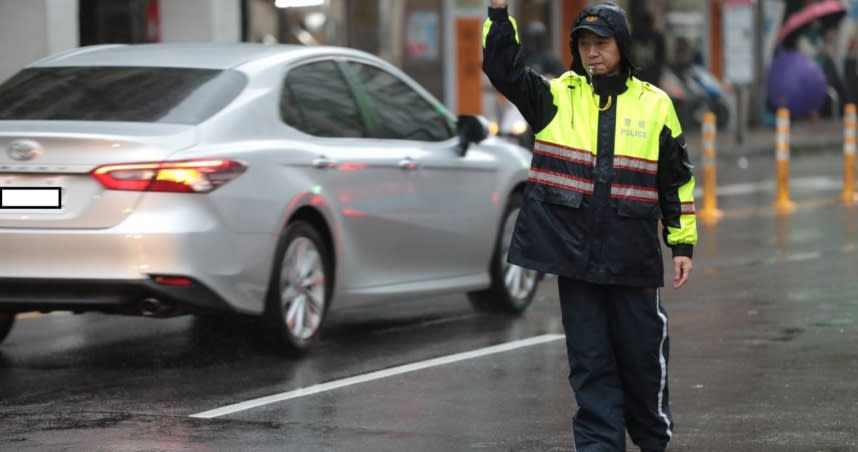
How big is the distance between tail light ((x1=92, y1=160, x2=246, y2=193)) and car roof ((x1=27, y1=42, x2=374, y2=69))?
3.45 feet

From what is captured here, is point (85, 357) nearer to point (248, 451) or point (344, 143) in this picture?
point (344, 143)

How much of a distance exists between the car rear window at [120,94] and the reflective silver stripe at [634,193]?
312 cm

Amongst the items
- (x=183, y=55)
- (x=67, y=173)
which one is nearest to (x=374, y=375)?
(x=67, y=173)

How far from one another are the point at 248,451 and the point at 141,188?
76.4 inches

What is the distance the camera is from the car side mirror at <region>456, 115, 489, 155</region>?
10.7 metres

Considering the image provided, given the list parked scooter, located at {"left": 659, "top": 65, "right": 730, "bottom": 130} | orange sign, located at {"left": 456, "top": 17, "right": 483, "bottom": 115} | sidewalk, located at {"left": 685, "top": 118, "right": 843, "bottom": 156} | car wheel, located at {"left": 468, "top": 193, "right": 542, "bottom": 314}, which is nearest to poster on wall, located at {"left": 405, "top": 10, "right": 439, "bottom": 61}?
orange sign, located at {"left": 456, "top": 17, "right": 483, "bottom": 115}

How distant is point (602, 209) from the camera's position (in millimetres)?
6242

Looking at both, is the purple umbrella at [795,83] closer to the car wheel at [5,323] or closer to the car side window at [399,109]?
the car side window at [399,109]

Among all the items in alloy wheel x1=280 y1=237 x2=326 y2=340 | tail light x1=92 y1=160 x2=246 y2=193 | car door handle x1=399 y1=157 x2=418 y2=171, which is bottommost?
alloy wheel x1=280 y1=237 x2=326 y2=340

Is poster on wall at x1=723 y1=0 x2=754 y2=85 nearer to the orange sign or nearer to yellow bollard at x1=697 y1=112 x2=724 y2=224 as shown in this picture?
the orange sign

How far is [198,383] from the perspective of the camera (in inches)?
336

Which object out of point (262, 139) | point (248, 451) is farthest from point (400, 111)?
point (248, 451)

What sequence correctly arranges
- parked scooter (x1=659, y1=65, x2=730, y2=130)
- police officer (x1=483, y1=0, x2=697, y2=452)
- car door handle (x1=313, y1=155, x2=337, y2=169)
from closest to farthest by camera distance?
police officer (x1=483, y1=0, x2=697, y2=452), car door handle (x1=313, y1=155, x2=337, y2=169), parked scooter (x1=659, y1=65, x2=730, y2=130)

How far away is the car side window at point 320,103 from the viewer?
9539mm
